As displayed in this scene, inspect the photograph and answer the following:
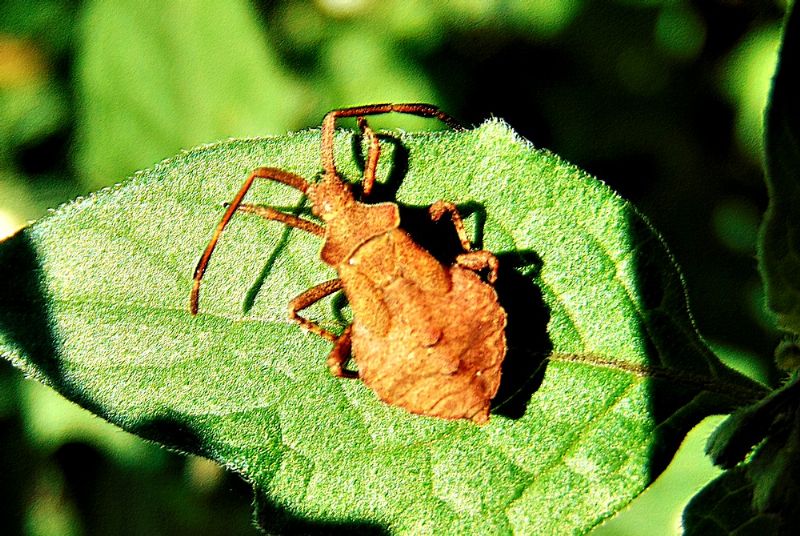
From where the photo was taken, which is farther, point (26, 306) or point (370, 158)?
point (370, 158)

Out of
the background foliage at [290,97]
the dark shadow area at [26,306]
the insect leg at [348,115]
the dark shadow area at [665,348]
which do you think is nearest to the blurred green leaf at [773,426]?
the dark shadow area at [665,348]

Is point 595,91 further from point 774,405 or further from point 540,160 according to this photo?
point 774,405

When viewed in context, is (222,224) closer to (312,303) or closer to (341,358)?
(312,303)

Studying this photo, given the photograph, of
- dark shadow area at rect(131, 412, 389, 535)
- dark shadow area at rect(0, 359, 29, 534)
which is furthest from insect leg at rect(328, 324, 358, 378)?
dark shadow area at rect(0, 359, 29, 534)

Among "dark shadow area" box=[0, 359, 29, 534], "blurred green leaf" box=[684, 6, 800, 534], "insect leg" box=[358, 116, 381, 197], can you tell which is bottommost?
"dark shadow area" box=[0, 359, 29, 534]

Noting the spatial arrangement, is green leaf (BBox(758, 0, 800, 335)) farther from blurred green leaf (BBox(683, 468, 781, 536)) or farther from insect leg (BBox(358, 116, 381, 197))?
insect leg (BBox(358, 116, 381, 197))

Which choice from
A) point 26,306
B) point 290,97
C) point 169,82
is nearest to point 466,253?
point 26,306
